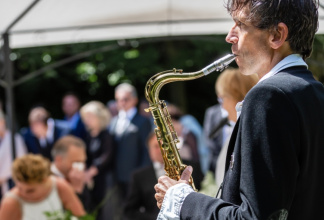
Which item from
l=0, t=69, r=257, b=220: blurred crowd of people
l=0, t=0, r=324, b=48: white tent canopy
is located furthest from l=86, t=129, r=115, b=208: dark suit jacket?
l=0, t=0, r=324, b=48: white tent canopy

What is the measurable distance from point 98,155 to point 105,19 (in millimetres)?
2468

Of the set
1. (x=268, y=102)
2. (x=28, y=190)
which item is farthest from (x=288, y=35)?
(x=28, y=190)

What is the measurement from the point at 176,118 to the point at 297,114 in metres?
6.75

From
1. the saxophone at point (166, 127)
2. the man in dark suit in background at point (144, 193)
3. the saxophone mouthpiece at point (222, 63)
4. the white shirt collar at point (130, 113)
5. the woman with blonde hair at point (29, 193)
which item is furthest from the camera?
the white shirt collar at point (130, 113)

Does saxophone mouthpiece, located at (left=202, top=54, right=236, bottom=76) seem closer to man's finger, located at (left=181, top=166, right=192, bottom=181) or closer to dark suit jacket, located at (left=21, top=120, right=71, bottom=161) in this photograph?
man's finger, located at (left=181, top=166, right=192, bottom=181)

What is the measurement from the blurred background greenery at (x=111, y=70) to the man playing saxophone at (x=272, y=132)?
379 inches

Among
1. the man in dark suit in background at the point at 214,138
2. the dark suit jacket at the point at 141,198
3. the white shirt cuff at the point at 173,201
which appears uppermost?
the man in dark suit in background at the point at 214,138

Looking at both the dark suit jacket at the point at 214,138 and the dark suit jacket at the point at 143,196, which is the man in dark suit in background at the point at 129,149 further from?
the dark suit jacket at the point at 143,196

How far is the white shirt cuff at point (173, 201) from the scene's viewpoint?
2057mm

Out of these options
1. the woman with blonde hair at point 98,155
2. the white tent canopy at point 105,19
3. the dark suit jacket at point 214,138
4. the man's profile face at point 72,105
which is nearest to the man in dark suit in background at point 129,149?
the woman with blonde hair at point 98,155

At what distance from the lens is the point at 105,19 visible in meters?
6.40

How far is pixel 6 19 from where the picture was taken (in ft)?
18.1

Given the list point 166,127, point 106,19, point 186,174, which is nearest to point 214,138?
point 106,19

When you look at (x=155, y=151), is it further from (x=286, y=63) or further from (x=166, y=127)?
(x=286, y=63)
